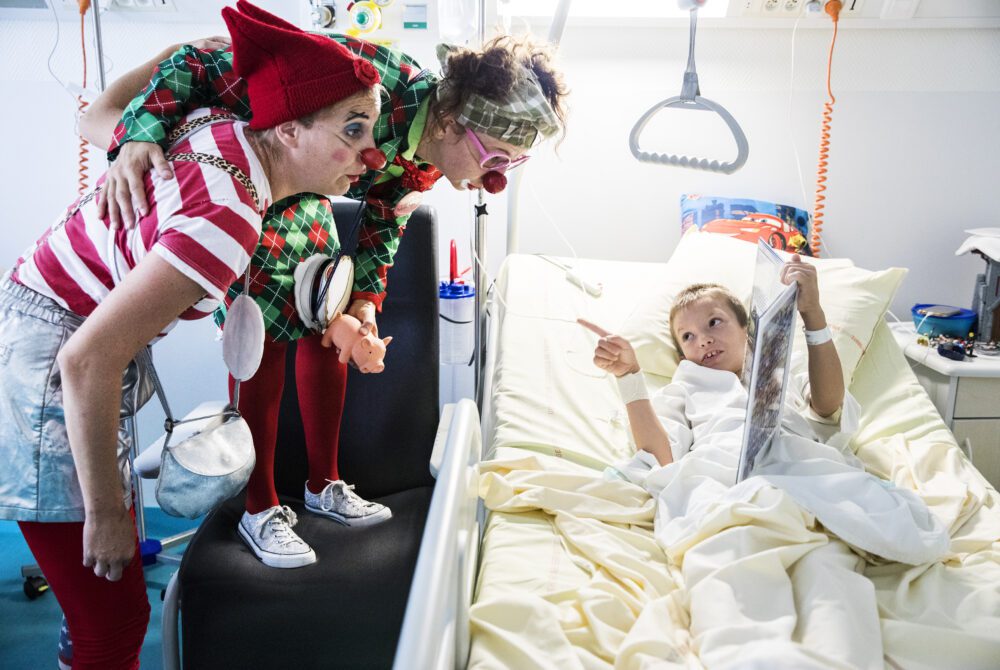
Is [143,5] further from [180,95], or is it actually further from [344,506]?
[344,506]

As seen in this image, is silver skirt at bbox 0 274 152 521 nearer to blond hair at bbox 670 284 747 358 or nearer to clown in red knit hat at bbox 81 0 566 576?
clown in red knit hat at bbox 81 0 566 576

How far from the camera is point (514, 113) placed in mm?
1263

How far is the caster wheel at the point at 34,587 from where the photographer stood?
2.04 metres

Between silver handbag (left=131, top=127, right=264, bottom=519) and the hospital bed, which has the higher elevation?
silver handbag (left=131, top=127, right=264, bottom=519)

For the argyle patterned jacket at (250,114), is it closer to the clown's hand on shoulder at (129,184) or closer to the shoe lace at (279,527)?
the clown's hand on shoulder at (129,184)

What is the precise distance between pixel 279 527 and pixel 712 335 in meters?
0.99

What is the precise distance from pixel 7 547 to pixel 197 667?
1296mm

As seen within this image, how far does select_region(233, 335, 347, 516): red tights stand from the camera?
4.94ft

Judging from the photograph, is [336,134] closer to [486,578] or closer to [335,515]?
[486,578]

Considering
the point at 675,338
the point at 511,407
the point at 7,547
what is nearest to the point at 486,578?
the point at 511,407

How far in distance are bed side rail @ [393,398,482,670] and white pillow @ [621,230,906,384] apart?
0.83 metres

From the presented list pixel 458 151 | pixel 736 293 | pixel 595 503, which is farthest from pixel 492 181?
pixel 736 293

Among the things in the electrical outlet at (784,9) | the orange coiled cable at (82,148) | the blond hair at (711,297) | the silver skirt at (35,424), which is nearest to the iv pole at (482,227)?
the blond hair at (711,297)

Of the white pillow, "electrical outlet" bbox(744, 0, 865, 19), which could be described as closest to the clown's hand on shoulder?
the white pillow
